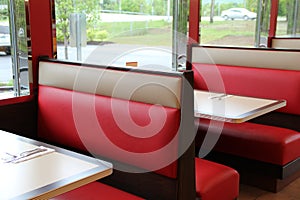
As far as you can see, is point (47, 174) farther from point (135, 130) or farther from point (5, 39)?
point (5, 39)

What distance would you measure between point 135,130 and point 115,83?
0.34 metres

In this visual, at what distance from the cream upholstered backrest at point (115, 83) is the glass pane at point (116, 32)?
0.94 feet

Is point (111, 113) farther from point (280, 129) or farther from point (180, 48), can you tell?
point (180, 48)

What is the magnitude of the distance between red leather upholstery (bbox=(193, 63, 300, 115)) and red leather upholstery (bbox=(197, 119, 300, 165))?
0.32 m

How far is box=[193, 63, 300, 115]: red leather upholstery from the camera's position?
3445mm

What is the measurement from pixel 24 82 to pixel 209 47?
214 cm

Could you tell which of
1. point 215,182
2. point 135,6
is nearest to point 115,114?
point 215,182

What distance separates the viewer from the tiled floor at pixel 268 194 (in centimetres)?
316

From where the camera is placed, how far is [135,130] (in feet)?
7.18

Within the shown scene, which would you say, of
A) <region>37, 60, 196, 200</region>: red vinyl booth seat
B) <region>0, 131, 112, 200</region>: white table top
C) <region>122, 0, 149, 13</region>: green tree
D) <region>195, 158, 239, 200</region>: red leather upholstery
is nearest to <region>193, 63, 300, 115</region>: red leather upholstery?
<region>122, 0, 149, 13</region>: green tree

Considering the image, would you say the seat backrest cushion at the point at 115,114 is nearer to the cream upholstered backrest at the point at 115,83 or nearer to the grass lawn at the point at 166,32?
the cream upholstered backrest at the point at 115,83

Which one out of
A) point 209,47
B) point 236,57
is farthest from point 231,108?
point 209,47

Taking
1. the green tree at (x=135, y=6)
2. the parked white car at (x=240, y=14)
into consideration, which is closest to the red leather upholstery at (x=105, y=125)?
the green tree at (x=135, y=6)

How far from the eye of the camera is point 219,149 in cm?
344
